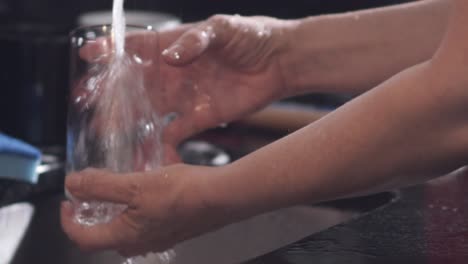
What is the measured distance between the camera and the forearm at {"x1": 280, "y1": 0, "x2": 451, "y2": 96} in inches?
47.4

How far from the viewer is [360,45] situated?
1.22 m

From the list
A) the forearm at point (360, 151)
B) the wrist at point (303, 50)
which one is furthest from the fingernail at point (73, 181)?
the wrist at point (303, 50)

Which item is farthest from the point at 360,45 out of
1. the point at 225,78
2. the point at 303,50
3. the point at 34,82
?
the point at 34,82

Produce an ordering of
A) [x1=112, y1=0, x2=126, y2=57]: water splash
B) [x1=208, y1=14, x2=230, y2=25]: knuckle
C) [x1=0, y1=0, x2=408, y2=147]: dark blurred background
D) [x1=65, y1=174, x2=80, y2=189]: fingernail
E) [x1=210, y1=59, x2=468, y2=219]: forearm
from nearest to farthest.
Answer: [x1=210, y1=59, x2=468, y2=219]: forearm < [x1=65, y1=174, x2=80, y2=189]: fingernail < [x1=112, y1=0, x2=126, y2=57]: water splash < [x1=208, y1=14, x2=230, y2=25]: knuckle < [x1=0, y1=0, x2=408, y2=147]: dark blurred background

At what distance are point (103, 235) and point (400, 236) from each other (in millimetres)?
309

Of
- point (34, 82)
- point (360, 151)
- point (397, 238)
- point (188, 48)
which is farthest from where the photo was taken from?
point (34, 82)

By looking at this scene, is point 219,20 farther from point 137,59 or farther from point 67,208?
point 67,208

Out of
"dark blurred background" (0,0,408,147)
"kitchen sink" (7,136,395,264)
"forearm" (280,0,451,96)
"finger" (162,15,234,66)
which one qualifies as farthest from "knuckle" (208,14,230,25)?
"dark blurred background" (0,0,408,147)

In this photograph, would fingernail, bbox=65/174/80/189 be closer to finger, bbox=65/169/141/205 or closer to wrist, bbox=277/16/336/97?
finger, bbox=65/169/141/205

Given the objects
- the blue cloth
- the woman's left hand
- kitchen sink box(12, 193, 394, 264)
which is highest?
the woman's left hand

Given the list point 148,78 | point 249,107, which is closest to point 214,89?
point 249,107

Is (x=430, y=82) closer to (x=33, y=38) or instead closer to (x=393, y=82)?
(x=393, y=82)

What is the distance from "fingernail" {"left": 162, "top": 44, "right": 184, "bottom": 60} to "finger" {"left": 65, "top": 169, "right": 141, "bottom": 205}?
0.19 meters

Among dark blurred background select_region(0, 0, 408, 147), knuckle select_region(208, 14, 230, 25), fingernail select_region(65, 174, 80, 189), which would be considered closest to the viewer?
fingernail select_region(65, 174, 80, 189)
